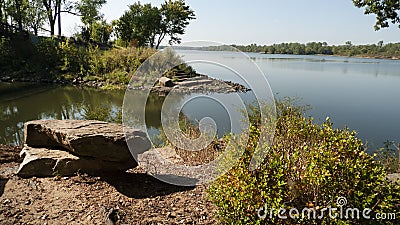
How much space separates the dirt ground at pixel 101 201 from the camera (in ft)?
8.70

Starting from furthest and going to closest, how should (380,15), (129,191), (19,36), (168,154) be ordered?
1. (19,36)
2. (380,15)
3. (168,154)
4. (129,191)

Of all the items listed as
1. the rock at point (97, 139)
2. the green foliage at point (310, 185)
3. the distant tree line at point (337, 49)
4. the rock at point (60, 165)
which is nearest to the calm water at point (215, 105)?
the rock at point (97, 139)

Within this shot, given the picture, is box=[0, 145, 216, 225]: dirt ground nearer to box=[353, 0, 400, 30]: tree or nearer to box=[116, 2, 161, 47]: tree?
box=[353, 0, 400, 30]: tree

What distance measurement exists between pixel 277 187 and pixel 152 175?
205 cm

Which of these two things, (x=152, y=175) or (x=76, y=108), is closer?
(x=152, y=175)

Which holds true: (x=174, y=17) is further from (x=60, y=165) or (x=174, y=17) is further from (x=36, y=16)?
(x=60, y=165)

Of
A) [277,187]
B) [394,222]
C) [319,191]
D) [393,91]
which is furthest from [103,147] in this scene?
[393,91]

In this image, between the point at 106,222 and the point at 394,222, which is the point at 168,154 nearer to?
the point at 106,222

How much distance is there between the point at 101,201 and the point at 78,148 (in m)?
0.68

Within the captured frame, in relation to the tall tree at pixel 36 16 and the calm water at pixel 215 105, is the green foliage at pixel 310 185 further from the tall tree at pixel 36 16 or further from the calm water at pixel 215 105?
the tall tree at pixel 36 16

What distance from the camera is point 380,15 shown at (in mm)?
6422
